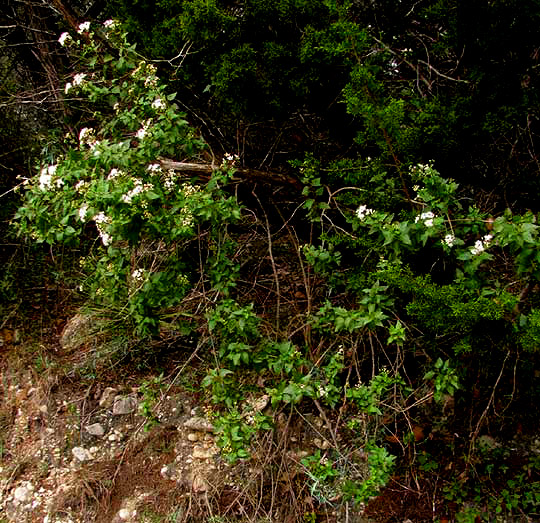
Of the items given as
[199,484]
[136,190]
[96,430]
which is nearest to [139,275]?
[136,190]

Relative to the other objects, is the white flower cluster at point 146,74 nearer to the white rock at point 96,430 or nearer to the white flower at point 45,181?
the white flower at point 45,181

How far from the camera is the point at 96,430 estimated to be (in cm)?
355

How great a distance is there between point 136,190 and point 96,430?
5.81 ft

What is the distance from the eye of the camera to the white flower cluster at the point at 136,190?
2348mm

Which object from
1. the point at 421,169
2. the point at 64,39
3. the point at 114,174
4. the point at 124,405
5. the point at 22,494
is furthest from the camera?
the point at 124,405

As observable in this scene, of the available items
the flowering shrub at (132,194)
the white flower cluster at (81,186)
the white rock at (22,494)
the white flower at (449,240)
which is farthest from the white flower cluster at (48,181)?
the white rock at (22,494)

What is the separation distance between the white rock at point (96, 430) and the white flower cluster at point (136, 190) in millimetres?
1729

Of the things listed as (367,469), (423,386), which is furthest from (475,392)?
(367,469)

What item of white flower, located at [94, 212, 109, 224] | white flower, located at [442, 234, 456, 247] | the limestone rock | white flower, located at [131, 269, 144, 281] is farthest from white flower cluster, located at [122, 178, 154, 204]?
the limestone rock

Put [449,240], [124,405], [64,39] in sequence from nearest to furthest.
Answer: [449,240] → [64,39] → [124,405]

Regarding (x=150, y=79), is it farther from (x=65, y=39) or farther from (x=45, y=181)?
(x=45, y=181)

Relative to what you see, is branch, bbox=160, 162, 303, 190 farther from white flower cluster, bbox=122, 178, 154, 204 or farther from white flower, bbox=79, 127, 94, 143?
white flower cluster, bbox=122, 178, 154, 204

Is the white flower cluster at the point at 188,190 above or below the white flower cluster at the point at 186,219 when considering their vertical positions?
above

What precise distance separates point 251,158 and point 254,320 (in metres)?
1.20
